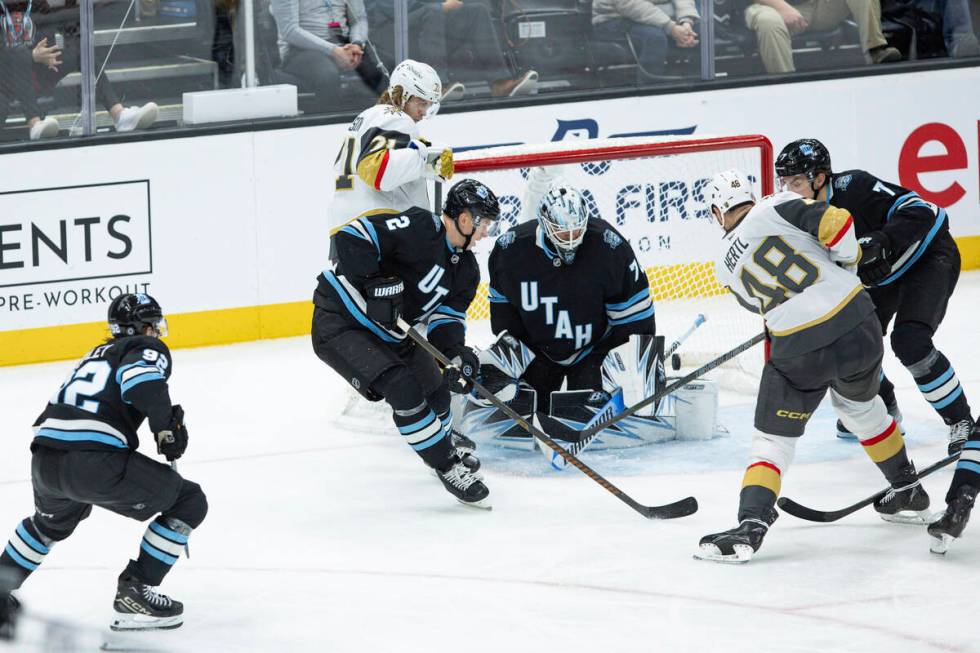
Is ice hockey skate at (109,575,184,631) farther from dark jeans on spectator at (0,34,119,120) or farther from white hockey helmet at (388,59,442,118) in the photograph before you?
dark jeans on spectator at (0,34,119,120)

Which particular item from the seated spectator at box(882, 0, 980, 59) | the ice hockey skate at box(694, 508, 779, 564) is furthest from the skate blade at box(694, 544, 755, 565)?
the seated spectator at box(882, 0, 980, 59)

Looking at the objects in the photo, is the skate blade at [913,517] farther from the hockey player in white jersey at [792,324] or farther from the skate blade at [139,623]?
the skate blade at [139,623]

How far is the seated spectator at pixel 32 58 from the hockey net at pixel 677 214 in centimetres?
164

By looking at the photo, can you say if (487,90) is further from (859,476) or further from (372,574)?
(372,574)

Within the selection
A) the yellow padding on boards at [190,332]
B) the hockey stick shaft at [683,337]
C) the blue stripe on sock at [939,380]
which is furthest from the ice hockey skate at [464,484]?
the yellow padding on boards at [190,332]

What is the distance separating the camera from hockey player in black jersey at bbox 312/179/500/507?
14.2ft

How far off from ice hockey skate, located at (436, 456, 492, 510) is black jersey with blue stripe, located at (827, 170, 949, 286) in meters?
1.29

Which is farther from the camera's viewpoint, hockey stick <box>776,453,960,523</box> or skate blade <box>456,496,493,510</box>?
skate blade <box>456,496,493,510</box>

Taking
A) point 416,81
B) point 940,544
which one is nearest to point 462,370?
point 416,81

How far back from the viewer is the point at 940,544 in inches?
152

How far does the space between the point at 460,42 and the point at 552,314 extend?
2.21 m

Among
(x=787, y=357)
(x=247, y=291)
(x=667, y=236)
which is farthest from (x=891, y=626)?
(x=247, y=291)

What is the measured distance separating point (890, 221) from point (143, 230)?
298 cm

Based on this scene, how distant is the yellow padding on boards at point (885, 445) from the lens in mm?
4012
